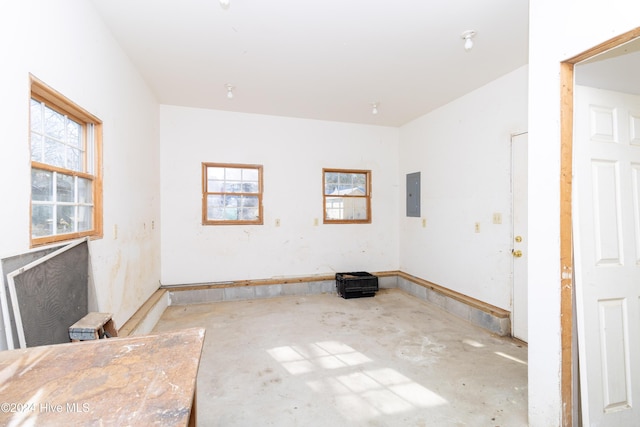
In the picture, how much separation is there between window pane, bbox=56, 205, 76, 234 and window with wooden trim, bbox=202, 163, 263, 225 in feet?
7.61

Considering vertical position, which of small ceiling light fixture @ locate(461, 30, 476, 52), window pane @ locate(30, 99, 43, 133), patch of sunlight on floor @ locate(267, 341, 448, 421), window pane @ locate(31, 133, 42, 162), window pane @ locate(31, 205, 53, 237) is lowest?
patch of sunlight on floor @ locate(267, 341, 448, 421)

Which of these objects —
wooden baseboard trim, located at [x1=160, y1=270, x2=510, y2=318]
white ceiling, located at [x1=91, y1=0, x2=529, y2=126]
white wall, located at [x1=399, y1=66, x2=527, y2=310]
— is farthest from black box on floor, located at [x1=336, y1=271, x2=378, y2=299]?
white ceiling, located at [x1=91, y1=0, x2=529, y2=126]

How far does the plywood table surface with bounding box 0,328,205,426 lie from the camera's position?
0.76m

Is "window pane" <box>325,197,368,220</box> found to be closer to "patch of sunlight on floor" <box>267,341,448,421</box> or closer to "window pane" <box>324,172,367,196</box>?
"window pane" <box>324,172,367,196</box>

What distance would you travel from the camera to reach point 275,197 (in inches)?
185

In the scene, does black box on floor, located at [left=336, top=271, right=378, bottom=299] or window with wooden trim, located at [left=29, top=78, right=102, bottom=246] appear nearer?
window with wooden trim, located at [left=29, top=78, right=102, bottom=246]

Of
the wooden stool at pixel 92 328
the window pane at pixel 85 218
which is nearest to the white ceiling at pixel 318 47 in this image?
the window pane at pixel 85 218

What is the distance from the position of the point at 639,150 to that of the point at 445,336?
2.28 metres

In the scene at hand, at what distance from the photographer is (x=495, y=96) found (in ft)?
11.0

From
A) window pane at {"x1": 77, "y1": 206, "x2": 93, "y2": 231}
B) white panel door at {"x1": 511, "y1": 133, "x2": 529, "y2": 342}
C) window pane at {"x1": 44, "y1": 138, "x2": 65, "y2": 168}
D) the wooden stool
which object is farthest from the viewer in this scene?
white panel door at {"x1": 511, "y1": 133, "x2": 529, "y2": 342}

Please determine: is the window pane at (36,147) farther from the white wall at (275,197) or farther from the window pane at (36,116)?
the white wall at (275,197)

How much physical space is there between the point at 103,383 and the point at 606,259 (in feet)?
8.14

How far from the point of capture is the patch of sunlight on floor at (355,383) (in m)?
1.97

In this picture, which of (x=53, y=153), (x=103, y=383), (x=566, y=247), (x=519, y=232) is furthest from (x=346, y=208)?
(x=103, y=383)
